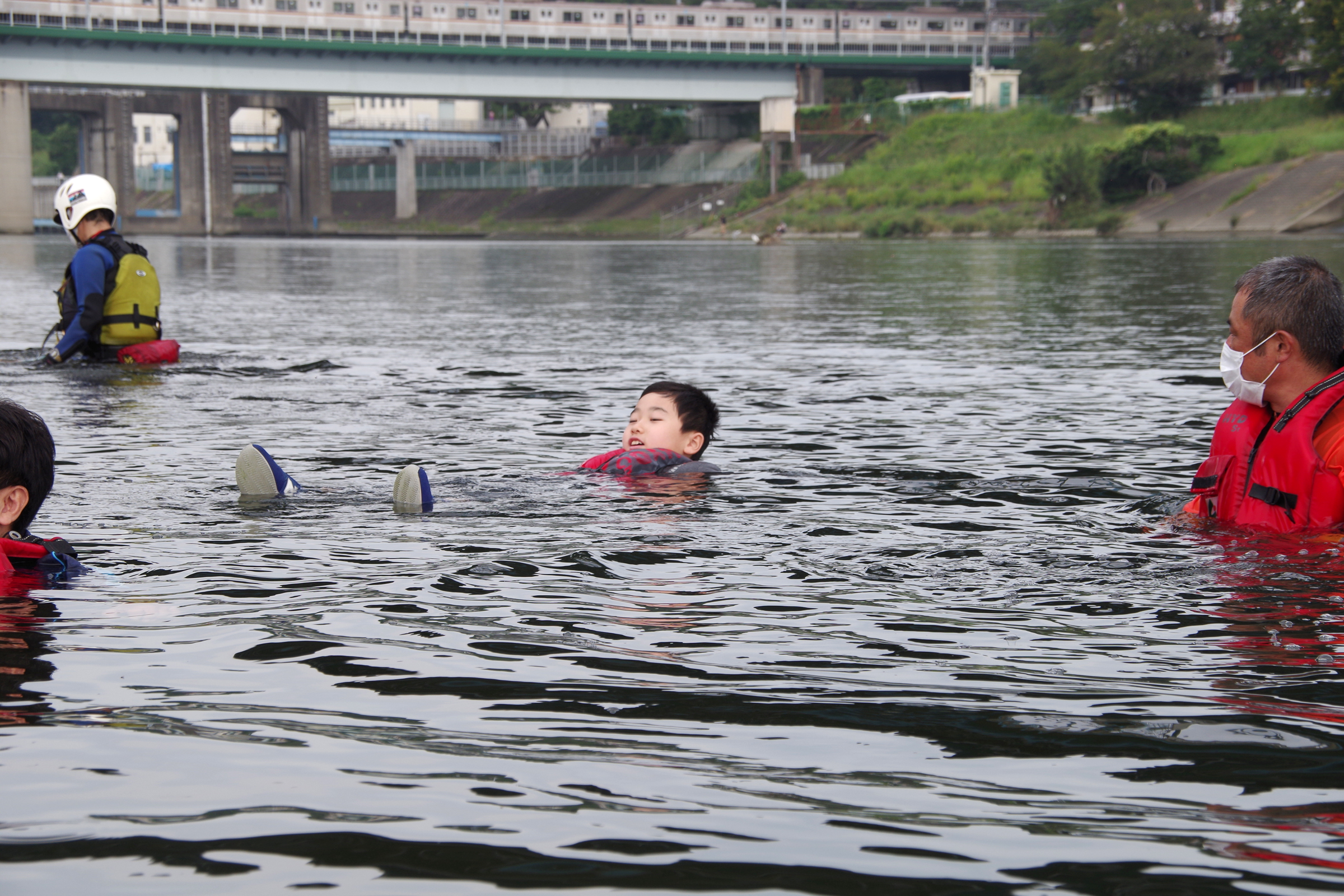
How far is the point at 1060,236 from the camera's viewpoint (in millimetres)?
66562

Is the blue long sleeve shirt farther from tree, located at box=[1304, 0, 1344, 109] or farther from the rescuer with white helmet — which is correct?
tree, located at box=[1304, 0, 1344, 109]

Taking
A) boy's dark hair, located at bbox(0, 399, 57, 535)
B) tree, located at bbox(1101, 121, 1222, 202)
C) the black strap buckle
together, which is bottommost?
the black strap buckle

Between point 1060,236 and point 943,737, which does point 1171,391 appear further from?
point 1060,236

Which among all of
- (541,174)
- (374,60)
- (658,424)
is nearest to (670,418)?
(658,424)

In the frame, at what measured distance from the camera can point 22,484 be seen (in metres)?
5.27

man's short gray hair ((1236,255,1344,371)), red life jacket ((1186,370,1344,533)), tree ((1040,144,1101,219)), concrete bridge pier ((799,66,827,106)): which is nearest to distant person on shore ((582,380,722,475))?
red life jacket ((1186,370,1344,533))

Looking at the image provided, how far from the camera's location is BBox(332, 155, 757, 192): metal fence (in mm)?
102250

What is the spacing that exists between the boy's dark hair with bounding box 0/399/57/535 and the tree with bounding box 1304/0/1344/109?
72.2m

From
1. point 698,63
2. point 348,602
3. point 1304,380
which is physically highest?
point 698,63

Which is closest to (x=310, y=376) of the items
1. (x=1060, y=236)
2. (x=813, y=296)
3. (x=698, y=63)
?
(x=813, y=296)

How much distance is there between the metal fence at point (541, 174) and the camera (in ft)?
335

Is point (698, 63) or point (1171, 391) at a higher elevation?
point (698, 63)

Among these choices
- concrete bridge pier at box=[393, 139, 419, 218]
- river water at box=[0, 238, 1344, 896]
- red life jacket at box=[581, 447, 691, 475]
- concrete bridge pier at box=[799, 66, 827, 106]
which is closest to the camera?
river water at box=[0, 238, 1344, 896]

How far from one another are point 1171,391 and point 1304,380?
24.0 feet
